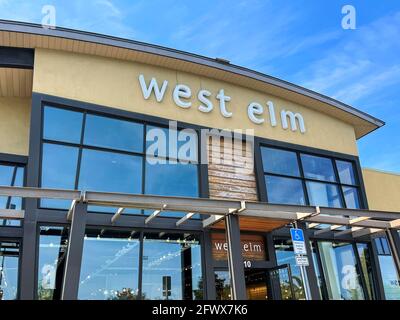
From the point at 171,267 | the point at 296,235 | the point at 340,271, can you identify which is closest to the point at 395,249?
the point at 340,271

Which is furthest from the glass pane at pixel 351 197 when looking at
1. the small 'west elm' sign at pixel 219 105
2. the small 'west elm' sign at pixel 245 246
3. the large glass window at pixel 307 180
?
the small 'west elm' sign at pixel 245 246

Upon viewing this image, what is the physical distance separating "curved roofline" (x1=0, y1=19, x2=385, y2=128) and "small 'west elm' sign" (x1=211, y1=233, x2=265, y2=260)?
473 cm

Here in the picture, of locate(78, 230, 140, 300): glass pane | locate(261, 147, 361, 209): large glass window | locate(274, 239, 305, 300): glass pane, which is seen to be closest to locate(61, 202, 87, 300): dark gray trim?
locate(78, 230, 140, 300): glass pane

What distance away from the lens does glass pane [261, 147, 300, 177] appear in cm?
1149

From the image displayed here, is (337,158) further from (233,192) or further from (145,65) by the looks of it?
(145,65)

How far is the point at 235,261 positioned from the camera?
26.0 feet

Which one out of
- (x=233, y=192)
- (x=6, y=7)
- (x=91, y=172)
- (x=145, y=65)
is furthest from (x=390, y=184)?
(x=6, y=7)

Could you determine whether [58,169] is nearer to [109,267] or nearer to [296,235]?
[109,267]

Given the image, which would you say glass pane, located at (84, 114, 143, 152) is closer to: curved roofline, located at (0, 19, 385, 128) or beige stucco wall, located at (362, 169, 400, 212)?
curved roofline, located at (0, 19, 385, 128)

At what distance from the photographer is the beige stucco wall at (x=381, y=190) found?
14.2 m

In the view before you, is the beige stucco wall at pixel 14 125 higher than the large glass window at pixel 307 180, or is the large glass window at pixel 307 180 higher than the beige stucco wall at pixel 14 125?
the beige stucco wall at pixel 14 125

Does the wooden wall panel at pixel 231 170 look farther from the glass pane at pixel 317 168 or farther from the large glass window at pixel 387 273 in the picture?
the large glass window at pixel 387 273

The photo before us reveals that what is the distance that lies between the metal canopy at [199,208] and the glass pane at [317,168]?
8.63 feet

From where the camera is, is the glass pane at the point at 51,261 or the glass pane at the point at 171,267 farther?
the glass pane at the point at 171,267
